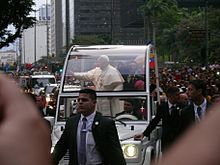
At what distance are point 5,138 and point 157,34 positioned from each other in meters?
94.3

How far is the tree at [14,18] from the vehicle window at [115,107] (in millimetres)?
17872

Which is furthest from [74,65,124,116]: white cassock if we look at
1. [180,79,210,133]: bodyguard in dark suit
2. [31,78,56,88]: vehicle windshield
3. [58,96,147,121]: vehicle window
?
[31,78,56,88]: vehicle windshield

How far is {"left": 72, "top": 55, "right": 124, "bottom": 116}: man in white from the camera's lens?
34.0 feet

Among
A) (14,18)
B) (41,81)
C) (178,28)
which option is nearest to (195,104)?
(14,18)

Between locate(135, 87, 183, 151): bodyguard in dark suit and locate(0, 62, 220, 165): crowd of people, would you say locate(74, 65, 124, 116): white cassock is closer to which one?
locate(0, 62, 220, 165): crowd of people

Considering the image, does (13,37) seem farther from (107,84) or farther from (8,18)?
(107,84)

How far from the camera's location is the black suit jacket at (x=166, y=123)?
9.50 m

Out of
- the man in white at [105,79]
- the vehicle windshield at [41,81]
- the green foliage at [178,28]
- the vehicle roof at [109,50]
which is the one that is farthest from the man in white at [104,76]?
the green foliage at [178,28]

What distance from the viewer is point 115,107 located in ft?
33.9

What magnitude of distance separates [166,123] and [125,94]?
3.19 feet

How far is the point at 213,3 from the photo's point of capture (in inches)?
2484

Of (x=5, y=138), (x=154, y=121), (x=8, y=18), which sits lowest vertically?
(x=154, y=121)

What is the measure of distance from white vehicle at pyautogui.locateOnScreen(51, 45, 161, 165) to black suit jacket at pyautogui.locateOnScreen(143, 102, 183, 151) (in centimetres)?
18

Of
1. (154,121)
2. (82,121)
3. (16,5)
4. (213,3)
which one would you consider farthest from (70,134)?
(213,3)
